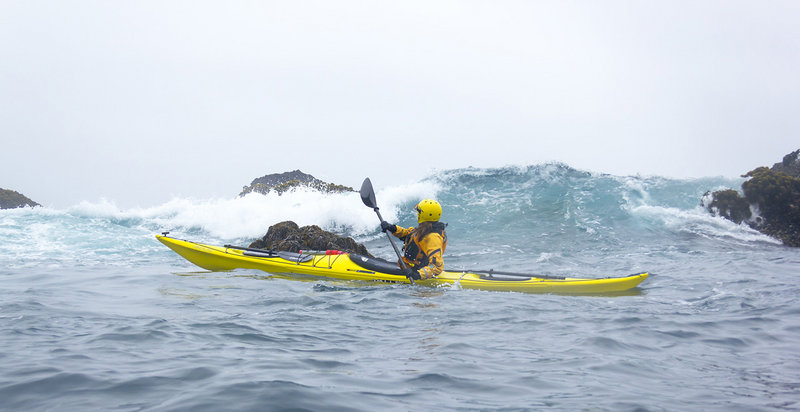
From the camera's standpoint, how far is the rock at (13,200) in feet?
54.7

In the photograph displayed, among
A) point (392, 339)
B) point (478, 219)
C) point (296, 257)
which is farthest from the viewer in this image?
point (478, 219)

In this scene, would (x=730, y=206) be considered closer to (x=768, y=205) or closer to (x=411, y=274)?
(x=768, y=205)

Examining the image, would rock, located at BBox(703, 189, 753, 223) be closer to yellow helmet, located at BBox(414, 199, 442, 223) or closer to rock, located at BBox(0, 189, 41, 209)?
yellow helmet, located at BBox(414, 199, 442, 223)

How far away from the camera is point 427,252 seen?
21.0ft

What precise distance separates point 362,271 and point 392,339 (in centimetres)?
301

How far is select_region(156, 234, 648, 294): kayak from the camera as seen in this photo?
19.9ft

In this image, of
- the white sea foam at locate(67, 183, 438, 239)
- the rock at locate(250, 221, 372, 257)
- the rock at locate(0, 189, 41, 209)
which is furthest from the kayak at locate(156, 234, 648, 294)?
the rock at locate(0, 189, 41, 209)

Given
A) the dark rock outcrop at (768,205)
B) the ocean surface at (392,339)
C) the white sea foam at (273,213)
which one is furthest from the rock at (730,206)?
the white sea foam at (273,213)

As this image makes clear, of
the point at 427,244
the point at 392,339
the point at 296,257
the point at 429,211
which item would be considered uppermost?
the point at 429,211

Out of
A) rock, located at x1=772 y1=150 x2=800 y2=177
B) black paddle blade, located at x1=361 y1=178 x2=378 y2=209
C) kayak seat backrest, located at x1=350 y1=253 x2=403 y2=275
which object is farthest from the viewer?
rock, located at x1=772 y1=150 x2=800 y2=177

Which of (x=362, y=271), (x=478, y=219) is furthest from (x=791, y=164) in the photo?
(x=362, y=271)

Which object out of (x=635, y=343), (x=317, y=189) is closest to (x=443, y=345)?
(x=635, y=343)

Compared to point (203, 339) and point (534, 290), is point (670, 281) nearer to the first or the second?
point (534, 290)

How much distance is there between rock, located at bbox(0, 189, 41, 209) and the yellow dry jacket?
15.6 metres
